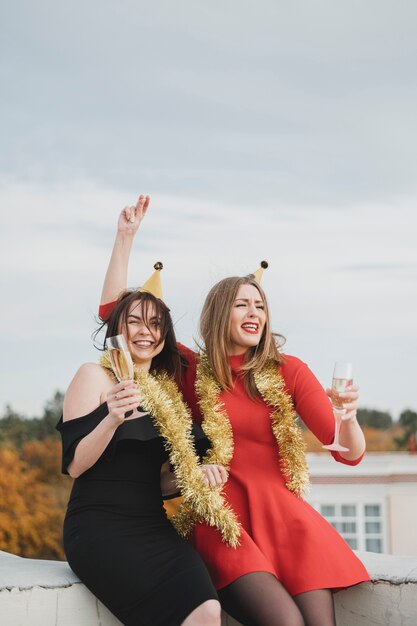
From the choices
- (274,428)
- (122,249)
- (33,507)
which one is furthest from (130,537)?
(33,507)

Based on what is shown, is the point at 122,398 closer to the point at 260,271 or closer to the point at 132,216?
the point at 260,271

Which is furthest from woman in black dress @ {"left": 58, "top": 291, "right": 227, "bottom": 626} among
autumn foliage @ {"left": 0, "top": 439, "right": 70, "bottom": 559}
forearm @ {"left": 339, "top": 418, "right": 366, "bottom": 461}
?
autumn foliage @ {"left": 0, "top": 439, "right": 70, "bottom": 559}

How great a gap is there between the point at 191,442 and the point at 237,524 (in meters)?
0.42

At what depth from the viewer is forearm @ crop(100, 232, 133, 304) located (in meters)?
4.70

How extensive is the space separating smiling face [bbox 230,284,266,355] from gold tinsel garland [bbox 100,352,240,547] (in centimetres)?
43

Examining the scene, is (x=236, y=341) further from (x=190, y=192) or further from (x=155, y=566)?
(x=190, y=192)

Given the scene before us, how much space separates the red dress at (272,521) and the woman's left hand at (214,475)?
0.52ft

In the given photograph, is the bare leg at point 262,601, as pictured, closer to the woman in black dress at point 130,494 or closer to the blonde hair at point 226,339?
the woman in black dress at point 130,494

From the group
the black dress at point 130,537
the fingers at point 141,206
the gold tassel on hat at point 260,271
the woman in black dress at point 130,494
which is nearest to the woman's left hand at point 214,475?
the woman in black dress at point 130,494

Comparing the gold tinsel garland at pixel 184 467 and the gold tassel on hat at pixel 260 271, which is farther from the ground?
the gold tassel on hat at pixel 260 271

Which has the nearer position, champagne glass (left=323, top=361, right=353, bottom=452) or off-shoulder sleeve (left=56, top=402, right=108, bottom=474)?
champagne glass (left=323, top=361, right=353, bottom=452)

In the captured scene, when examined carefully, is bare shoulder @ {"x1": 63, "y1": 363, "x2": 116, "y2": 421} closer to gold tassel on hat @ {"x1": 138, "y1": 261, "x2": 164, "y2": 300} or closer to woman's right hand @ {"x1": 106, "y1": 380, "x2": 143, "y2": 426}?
woman's right hand @ {"x1": 106, "y1": 380, "x2": 143, "y2": 426}

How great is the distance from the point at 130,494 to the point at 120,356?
69 centimetres

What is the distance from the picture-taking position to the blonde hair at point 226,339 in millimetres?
Answer: 4238
